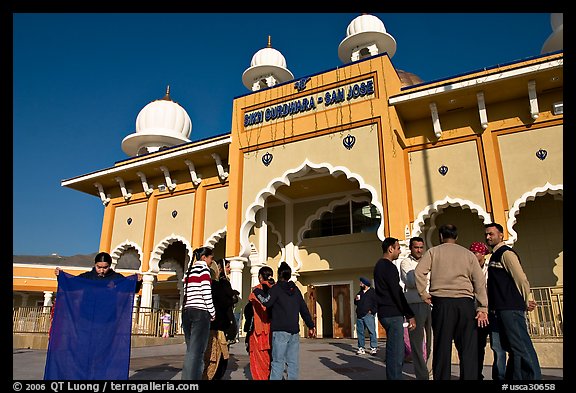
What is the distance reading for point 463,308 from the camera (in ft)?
11.5

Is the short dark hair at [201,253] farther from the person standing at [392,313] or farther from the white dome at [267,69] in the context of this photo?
the white dome at [267,69]

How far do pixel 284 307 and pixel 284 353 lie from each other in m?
0.44

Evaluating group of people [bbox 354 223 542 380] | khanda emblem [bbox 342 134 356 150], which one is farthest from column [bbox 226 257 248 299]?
group of people [bbox 354 223 542 380]

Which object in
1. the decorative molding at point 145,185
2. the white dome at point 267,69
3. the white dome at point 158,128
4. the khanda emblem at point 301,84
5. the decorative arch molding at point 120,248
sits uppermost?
the white dome at point 267,69

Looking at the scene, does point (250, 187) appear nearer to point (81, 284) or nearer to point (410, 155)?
point (410, 155)

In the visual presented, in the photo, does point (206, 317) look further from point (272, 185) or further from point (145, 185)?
point (145, 185)

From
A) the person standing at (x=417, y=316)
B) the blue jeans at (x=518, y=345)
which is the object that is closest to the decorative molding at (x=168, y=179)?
the person standing at (x=417, y=316)

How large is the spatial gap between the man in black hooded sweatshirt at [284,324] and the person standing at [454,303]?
119 cm

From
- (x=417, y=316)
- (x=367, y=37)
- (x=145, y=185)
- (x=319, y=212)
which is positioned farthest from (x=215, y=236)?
(x=417, y=316)

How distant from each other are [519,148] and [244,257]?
26.3 feet

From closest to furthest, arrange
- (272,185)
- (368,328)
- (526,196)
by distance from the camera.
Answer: (368,328) < (526,196) < (272,185)

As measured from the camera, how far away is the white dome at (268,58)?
17.4 meters

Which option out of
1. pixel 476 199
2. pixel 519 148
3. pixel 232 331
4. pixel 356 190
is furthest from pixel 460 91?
pixel 232 331
